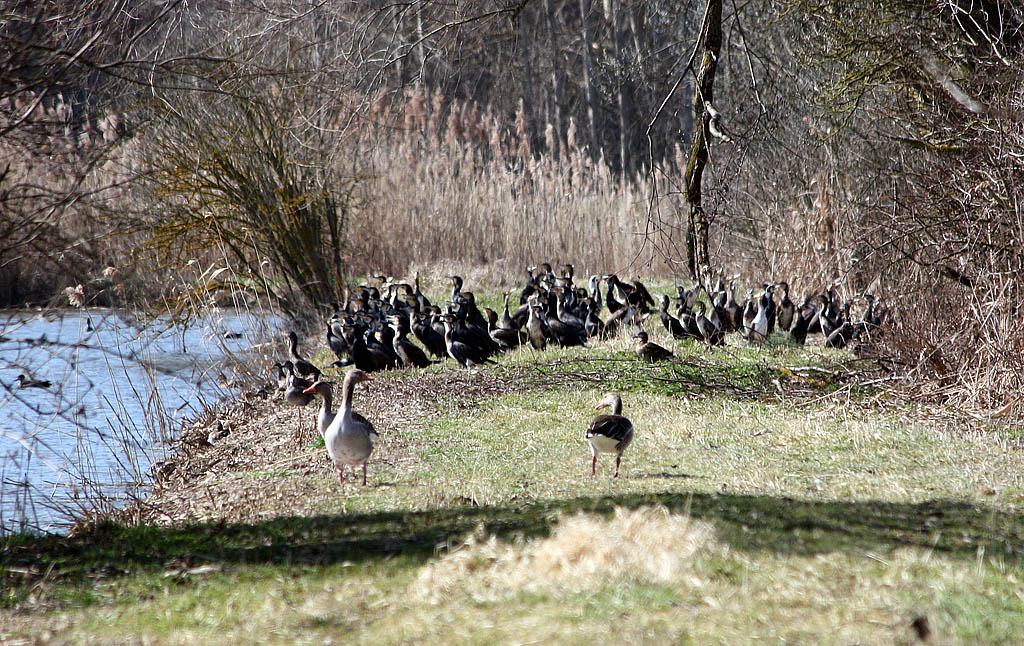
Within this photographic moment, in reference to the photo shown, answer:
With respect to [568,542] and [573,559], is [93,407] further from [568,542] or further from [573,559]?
[573,559]

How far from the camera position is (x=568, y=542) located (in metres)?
4.44

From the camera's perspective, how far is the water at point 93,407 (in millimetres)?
7035

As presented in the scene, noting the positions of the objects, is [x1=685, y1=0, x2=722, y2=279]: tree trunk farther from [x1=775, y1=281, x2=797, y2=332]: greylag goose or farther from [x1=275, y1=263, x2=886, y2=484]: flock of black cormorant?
[x1=775, y1=281, x2=797, y2=332]: greylag goose

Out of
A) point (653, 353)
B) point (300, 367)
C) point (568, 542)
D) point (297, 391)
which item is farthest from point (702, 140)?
point (568, 542)

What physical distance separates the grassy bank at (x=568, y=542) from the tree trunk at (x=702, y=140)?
157 cm

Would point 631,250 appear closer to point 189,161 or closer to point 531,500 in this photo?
point 189,161

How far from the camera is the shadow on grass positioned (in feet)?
15.6

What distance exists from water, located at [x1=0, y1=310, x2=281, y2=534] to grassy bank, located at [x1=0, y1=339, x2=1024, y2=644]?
2.10ft

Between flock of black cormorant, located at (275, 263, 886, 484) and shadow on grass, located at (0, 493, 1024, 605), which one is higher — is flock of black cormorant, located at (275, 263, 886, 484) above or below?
below

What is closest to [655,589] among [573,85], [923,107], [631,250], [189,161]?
[923,107]

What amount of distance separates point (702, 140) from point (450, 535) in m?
5.55

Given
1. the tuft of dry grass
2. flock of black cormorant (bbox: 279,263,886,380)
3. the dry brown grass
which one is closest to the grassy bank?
the tuft of dry grass

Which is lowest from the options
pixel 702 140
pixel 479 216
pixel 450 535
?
pixel 479 216

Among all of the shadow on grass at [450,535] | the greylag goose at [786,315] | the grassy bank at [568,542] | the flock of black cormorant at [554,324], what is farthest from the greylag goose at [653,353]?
the shadow on grass at [450,535]
